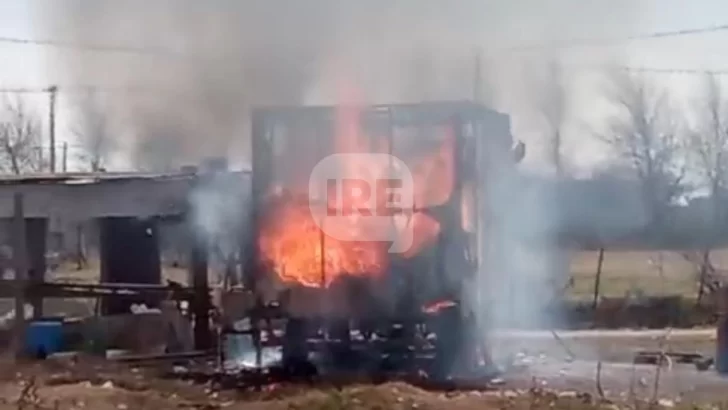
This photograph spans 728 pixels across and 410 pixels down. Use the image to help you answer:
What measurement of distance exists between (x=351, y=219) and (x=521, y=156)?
7.74ft

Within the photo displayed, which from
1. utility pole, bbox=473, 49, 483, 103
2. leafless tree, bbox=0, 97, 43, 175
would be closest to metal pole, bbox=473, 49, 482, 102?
utility pole, bbox=473, 49, 483, 103

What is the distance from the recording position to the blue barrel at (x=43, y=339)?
1398cm

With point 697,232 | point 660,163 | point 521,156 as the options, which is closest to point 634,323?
point 697,232

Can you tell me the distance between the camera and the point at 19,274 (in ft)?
48.8

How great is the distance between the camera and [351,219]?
11.8 m

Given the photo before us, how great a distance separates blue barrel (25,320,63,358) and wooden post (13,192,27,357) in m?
0.08

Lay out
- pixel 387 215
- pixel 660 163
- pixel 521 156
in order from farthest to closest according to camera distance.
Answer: pixel 660 163, pixel 521 156, pixel 387 215

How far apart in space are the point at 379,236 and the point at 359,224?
23 centimetres

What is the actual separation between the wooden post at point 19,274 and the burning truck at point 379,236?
3481mm

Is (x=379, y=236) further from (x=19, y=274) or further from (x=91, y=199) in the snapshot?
(x=91, y=199)

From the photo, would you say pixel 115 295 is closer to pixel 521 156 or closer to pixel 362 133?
pixel 362 133

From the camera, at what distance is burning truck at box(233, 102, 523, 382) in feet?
38.6

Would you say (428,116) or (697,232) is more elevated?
(428,116)

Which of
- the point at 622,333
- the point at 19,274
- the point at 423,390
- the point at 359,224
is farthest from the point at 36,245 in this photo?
the point at 423,390
